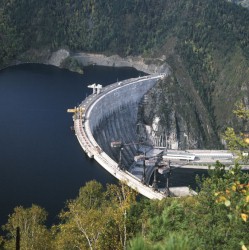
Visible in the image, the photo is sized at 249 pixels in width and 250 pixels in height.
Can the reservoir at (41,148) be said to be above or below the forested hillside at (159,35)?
below

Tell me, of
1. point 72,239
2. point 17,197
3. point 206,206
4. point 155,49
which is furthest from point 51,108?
point 206,206

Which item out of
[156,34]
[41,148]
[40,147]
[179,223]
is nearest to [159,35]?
[156,34]

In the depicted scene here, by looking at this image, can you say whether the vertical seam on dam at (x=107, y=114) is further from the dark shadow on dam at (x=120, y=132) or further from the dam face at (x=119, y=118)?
the dark shadow on dam at (x=120, y=132)

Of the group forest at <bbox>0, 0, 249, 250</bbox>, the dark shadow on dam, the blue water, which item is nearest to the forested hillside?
forest at <bbox>0, 0, 249, 250</bbox>

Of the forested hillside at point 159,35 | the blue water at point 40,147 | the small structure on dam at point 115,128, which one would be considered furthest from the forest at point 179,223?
the forested hillside at point 159,35

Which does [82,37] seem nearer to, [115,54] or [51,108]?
[115,54]
